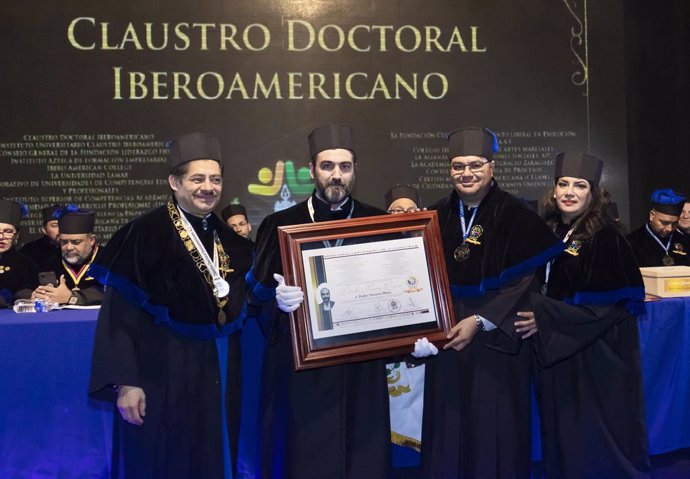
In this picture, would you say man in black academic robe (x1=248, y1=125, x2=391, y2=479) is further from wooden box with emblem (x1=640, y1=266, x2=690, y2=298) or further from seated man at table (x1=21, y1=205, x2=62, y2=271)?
seated man at table (x1=21, y1=205, x2=62, y2=271)

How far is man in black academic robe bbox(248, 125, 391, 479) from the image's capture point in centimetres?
328

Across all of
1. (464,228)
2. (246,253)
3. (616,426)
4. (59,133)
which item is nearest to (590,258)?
(464,228)

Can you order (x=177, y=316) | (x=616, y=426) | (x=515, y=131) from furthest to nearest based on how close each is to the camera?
(x=515, y=131) < (x=616, y=426) < (x=177, y=316)

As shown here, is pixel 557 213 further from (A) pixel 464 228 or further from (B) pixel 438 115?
(B) pixel 438 115

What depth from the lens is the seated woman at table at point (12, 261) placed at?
583cm

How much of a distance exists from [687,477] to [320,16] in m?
6.44

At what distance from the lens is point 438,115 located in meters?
8.77

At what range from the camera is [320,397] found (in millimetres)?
3297

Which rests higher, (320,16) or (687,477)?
(320,16)

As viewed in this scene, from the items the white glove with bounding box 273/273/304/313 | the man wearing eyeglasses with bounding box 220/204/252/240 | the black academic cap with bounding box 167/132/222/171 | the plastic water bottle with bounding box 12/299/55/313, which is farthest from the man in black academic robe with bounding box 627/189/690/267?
the plastic water bottle with bounding box 12/299/55/313

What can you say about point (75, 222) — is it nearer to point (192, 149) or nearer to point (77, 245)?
point (77, 245)

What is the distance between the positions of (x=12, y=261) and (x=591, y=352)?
4659 millimetres

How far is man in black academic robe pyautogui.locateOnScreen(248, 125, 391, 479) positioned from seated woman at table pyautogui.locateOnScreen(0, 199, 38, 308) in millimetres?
3302

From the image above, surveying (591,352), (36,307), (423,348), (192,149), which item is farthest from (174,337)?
(591,352)
